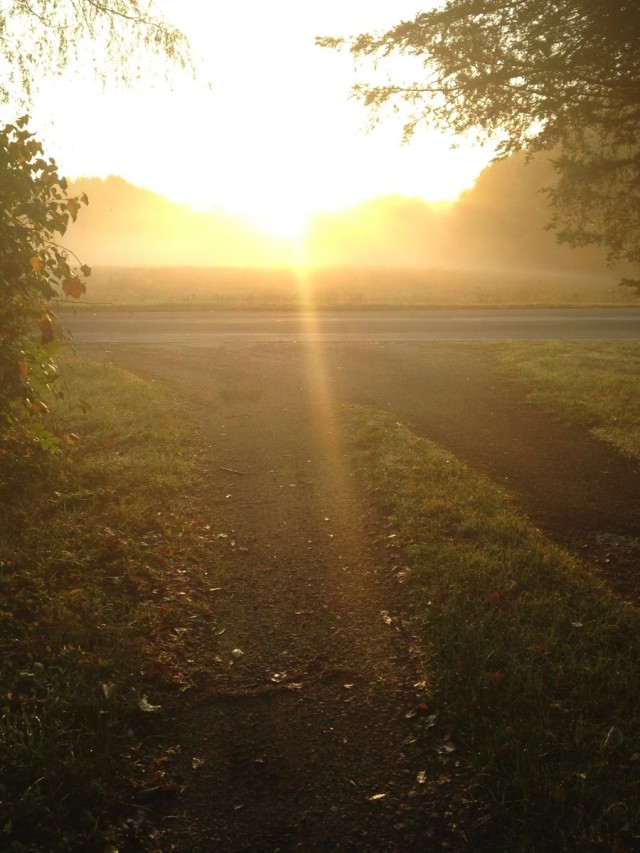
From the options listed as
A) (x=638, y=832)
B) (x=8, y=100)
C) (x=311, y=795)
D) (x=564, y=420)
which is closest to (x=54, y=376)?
(x=8, y=100)

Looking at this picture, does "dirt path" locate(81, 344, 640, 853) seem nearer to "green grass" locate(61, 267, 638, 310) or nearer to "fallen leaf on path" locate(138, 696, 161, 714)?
"fallen leaf on path" locate(138, 696, 161, 714)

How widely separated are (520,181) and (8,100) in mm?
50185

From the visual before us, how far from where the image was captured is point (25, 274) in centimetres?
580

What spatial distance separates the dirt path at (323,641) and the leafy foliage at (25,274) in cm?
181

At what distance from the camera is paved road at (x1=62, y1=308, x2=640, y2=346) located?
56.8ft

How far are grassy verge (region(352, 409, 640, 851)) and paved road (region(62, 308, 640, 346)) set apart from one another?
11717 millimetres

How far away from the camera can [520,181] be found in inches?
2066

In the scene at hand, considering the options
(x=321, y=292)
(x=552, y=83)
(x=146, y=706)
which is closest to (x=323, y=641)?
(x=146, y=706)

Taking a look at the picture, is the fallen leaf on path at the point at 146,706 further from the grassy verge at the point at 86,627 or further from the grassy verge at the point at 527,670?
the grassy verge at the point at 527,670

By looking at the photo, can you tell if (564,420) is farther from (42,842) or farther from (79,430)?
(42,842)

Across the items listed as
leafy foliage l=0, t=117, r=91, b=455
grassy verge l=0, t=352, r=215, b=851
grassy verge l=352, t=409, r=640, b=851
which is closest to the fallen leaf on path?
grassy verge l=0, t=352, r=215, b=851

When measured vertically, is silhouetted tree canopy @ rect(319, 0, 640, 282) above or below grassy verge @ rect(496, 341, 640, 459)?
above

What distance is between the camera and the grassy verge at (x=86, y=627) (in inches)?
122

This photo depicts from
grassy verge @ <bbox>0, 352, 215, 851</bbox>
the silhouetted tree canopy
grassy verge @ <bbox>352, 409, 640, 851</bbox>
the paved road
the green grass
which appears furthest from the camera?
the green grass
